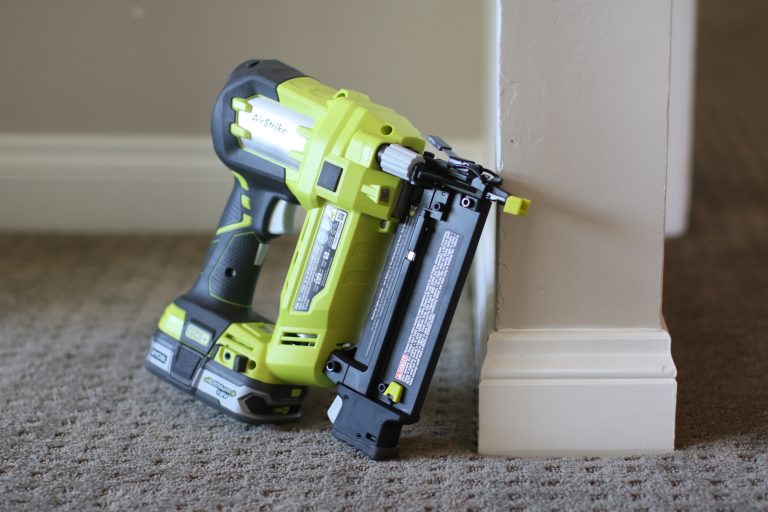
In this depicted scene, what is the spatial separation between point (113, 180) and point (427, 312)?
1.07m

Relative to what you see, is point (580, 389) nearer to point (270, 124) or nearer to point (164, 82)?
point (270, 124)

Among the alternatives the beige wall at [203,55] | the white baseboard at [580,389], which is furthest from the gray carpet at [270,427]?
the beige wall at [203,55]

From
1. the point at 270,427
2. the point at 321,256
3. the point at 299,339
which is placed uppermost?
the point at 321,256

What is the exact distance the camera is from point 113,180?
77.4 inches

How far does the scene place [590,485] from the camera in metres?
1.08

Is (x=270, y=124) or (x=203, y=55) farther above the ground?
(x=270, y=124)

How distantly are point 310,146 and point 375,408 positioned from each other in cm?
31

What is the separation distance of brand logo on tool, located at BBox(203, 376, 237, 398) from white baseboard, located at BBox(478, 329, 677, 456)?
31cm

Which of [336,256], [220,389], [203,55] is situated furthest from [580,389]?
[203,55]

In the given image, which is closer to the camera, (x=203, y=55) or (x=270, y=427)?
(x=270, y=427)

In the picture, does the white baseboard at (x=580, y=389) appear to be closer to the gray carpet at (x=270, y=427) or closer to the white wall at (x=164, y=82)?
the gray carpet at (x=270, y=427)

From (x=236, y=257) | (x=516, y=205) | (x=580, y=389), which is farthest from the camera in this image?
(x=236, y=257)

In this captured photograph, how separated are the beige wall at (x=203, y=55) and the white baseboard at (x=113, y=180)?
36 mm

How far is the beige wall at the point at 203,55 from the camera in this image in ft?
6.17
